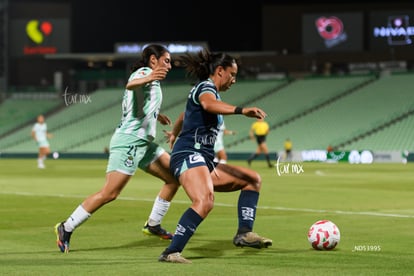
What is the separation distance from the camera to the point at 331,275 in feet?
28.3

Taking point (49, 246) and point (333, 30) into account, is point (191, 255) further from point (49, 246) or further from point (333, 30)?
point (333, 30)

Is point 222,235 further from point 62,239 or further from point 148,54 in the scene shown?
point 148,54

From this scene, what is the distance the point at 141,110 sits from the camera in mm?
11273

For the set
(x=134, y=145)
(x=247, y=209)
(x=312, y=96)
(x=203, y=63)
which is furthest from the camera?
(x=312, y=96)

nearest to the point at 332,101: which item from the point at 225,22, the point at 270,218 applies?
the point at 225,22

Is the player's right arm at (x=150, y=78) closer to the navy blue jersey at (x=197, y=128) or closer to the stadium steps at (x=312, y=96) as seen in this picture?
the navy blue jersey at (x=197, y=128)

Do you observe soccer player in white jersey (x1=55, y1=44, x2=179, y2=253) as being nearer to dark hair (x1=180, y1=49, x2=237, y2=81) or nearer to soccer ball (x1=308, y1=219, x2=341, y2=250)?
dark hair (x1=180, y1=49, x2=237, y2=81)

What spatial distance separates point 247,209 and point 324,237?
970 millimetres

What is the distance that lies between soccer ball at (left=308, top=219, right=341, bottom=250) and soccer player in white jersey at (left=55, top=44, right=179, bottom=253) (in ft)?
6.96

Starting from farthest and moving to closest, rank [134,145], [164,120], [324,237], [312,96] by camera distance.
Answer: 1. [312,96]
2. [164,120]
3. [134,145]
4. [324,237]

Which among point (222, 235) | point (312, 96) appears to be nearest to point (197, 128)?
point (222, 235)

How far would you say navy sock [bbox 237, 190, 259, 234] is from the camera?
426 inches

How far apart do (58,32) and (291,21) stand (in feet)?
58.8

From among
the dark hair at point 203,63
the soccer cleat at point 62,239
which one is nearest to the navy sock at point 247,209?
the dark hair at point 203,63
